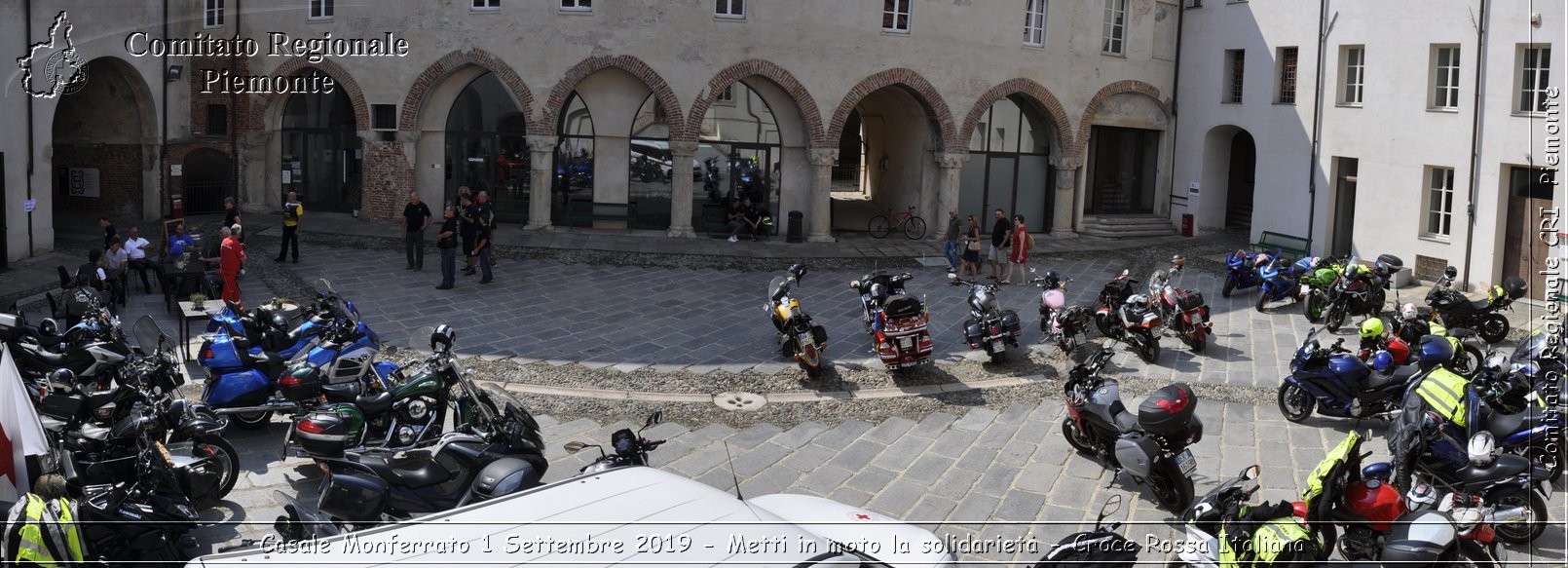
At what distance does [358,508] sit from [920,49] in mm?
17433

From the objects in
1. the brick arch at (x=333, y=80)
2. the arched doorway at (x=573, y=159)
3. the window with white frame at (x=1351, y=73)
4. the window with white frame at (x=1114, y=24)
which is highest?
the window with white frame at (x=1114, y=24)

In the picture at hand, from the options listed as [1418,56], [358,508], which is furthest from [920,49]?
[358,508]

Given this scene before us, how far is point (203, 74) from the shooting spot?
23672 mm

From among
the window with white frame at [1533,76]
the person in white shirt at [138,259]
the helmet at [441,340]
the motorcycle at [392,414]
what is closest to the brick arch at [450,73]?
the person in white shirt at [138,259]

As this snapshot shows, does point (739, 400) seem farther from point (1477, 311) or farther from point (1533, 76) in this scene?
point (1533, 76)

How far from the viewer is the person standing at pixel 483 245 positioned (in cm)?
1700

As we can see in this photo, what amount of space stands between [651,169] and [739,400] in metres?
11.9

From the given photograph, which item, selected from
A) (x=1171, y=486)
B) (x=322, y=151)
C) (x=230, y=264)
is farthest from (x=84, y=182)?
(x=1171, y=486)

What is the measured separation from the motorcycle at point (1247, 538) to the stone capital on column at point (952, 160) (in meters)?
16.8

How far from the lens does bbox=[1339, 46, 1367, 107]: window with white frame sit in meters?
21.4

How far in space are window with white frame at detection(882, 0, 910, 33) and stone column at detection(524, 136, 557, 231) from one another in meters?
6.91

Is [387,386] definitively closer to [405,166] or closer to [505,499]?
[505,499]

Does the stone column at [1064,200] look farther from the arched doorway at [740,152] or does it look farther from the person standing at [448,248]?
the person standing at [448,248]

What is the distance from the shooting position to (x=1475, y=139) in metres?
18.8
